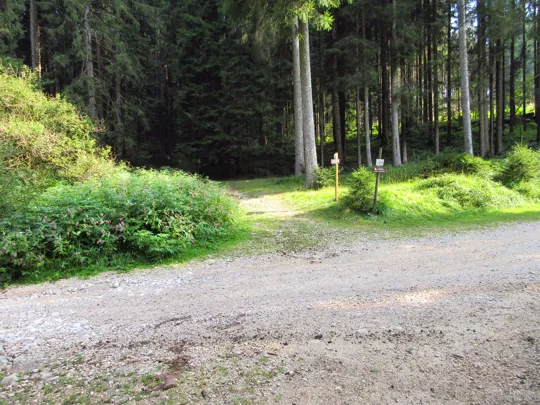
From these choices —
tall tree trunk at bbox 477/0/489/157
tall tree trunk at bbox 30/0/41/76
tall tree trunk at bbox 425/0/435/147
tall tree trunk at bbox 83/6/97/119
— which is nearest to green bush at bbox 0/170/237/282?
tall tree trunk at bbox 83/6/97/119

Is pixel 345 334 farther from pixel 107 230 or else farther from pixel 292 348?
pixel 107 230

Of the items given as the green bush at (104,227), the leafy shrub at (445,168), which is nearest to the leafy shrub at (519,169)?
the leafy shrub at (445,168)

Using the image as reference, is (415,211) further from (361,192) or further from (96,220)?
(96,220)

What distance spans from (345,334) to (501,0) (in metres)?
18.8

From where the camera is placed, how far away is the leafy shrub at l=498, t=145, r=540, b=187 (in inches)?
495

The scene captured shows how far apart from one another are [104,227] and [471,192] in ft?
35.0

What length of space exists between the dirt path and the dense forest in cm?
981

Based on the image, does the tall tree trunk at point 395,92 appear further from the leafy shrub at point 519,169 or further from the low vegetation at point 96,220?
the low vegetation at point 96,220

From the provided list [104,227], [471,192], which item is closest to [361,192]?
[471,192]

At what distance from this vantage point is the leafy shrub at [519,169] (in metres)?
12.6

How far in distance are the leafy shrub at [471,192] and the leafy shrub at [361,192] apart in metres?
2.65

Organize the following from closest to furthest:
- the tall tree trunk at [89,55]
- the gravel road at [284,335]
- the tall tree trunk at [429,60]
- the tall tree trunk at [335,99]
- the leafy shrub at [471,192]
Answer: the gravel road at [284,335]
the leafy shrub at [471,192]
the tall tree trunk at [89,55]
the tall tree trunk at [335,99]
the tall tree trunk at [429,60]

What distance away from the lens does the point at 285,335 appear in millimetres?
3355

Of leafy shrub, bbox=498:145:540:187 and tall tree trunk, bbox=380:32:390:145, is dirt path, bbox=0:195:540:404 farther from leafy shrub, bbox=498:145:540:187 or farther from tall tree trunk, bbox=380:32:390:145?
tall tree trunk, bbox=380:32:390:145
